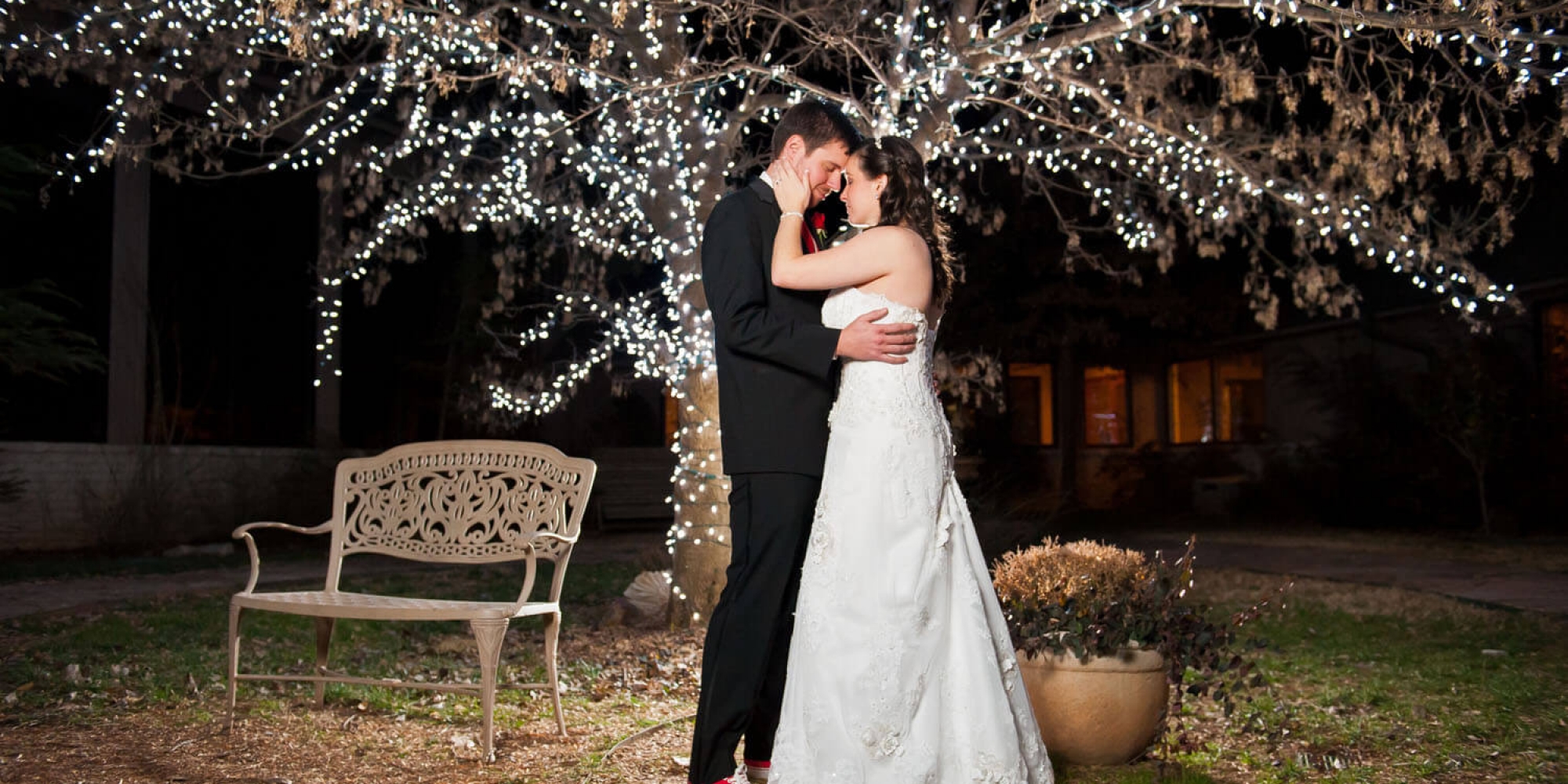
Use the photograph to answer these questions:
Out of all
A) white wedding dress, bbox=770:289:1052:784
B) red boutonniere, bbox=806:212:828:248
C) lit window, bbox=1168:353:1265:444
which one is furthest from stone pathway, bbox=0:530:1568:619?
lit window, bbox=1168:353:1265:444

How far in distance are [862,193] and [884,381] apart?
555mm

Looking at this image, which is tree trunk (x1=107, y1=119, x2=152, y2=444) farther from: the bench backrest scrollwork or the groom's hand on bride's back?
the groom's hand on bride's back

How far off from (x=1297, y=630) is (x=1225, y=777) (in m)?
3.78

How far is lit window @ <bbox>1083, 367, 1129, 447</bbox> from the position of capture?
23.8m

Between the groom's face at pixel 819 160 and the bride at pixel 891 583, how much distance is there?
6cm

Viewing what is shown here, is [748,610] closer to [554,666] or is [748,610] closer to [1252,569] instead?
[554,666]

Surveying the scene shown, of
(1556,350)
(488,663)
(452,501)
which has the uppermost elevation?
(1556,350)

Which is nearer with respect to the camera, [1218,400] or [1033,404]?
[1218,400]

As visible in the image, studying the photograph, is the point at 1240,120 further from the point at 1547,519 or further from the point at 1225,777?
the point at 1547,519

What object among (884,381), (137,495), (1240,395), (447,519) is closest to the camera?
(884,381)

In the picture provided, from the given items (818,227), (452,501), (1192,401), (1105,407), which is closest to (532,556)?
(452,501)

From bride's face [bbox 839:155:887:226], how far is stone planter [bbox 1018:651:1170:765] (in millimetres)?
1563

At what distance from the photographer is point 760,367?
3.53 metres

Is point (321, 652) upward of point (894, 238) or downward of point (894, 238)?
downward
